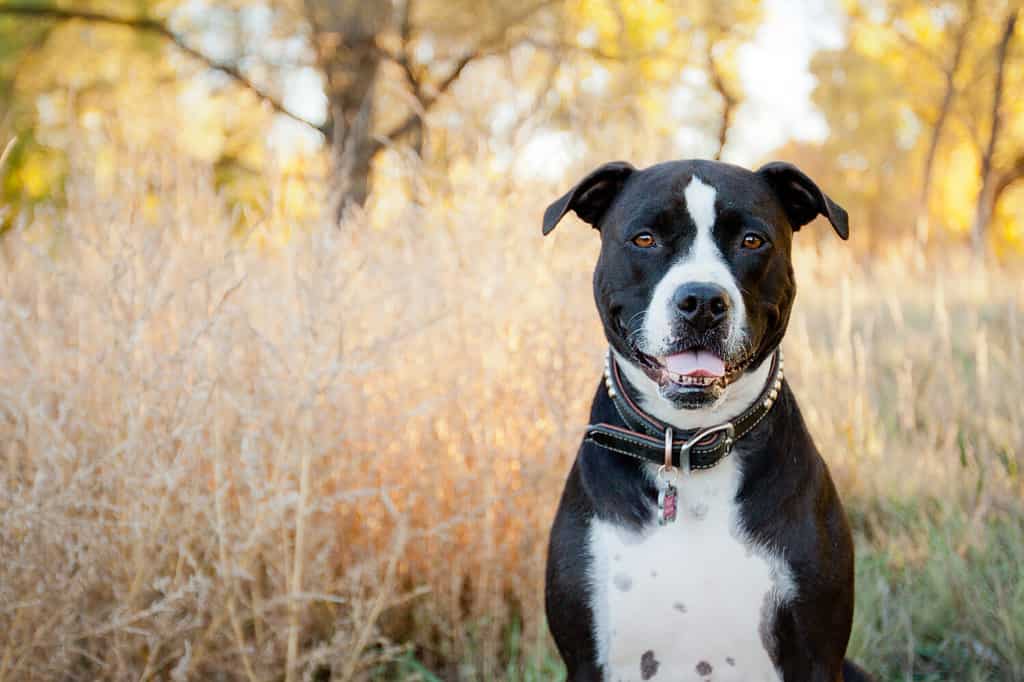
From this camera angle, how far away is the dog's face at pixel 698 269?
2.17 metres

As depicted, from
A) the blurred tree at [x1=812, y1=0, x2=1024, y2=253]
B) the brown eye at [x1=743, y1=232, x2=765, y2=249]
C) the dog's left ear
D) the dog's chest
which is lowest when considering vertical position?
the dog's chest

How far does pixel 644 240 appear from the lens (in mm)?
2336

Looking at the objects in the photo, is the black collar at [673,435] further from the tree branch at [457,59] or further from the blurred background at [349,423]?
the tree branch at [457,59]

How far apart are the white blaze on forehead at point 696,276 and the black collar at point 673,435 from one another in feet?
0.71

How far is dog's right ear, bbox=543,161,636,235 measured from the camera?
246cm

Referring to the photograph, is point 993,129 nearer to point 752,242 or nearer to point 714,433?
point 752,242

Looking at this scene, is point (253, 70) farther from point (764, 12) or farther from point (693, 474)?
point (693, 474)

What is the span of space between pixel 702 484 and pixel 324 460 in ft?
5.08

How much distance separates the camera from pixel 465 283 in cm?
358

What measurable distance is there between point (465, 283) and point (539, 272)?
277 mm

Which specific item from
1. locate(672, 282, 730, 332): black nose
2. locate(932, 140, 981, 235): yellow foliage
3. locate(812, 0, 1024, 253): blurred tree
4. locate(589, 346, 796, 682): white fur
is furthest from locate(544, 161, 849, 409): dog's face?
locate(932, 140, 981, 235): yellow foliage

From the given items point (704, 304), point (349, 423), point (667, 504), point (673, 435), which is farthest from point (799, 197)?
point (349, 423)

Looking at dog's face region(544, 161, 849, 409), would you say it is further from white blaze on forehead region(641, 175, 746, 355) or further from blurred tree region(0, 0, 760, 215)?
blurred tree region(0, 0, 760, 215)

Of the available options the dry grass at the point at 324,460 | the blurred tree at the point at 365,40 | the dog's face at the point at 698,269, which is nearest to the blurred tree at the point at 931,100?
the blurred tree at the point at 365,40
